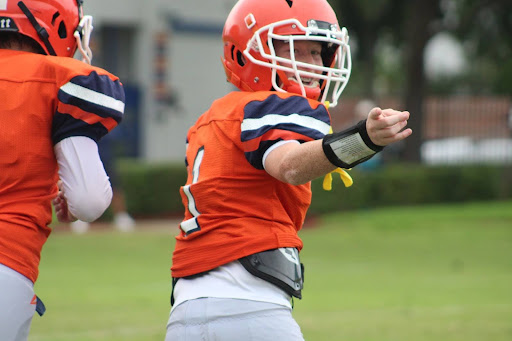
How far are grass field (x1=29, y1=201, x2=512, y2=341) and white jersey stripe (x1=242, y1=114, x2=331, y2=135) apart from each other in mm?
4221

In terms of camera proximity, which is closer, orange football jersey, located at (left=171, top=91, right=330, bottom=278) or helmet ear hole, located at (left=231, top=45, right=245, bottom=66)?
orange football jersey, located at (left=171, top=91, right=330, bottom=278)

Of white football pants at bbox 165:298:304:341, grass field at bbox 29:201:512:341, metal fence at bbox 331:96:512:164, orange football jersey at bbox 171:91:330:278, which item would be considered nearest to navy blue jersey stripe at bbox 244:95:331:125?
orange football jersey at bbox 171:91:330:278

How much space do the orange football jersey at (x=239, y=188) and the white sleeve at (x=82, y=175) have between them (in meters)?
0.35

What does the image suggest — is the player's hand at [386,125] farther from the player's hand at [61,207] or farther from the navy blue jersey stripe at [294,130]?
the player's hand at [61,207]

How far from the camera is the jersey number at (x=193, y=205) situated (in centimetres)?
324

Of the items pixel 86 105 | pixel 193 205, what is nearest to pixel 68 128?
pixel 86 105

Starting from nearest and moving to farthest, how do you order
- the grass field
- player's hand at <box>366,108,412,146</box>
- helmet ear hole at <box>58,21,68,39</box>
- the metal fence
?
player's hand at <box>366,108,412,146</box> < helmet ear hole at <box>58,21,68,39</box> < the grass field < the metal fence

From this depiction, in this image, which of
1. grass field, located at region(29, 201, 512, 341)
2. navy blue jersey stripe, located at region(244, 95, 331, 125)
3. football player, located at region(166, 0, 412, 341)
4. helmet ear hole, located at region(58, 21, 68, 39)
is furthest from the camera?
grass field, located at region(29, 201, 512, 341)

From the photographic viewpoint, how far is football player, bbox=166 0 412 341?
293cm

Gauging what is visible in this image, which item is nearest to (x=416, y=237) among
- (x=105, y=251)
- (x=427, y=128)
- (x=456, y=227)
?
(x=456, y=227)

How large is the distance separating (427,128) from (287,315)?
794 inches

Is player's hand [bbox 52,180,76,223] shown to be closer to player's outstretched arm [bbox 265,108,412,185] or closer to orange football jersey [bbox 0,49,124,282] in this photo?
orange football jersey [bbox 0,49,124,282]

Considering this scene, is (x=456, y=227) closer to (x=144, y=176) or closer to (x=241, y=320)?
(x=144, y=176)

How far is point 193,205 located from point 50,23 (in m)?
0.82
